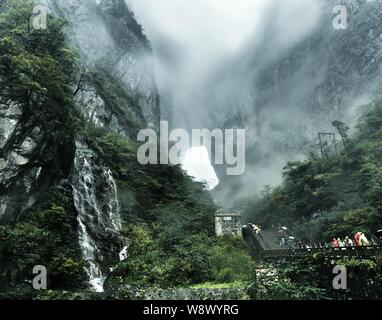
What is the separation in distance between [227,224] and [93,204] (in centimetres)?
947

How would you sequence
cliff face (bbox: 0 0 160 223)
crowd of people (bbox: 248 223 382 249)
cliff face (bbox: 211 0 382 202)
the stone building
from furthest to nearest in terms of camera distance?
cliff face (bbox: 211 0 382 202) → the stone building → cliff face (bbox: 0 0 160 223) → crowd of people (bbox: 248 223 382 249)

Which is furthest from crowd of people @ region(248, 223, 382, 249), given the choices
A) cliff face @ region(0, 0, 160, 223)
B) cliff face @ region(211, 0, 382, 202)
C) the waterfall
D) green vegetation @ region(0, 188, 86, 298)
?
cliff face @ region(211, 0, 382, 202)

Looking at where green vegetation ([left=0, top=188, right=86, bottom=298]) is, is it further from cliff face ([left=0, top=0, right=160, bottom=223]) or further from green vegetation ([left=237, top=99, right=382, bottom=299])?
green vegetation ([left=237, top=99, right=382, bottom=299])

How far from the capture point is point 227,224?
2731 cm

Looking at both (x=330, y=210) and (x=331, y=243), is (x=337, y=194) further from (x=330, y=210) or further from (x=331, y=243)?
(x=331, y=243)

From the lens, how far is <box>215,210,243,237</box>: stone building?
27.0 metres

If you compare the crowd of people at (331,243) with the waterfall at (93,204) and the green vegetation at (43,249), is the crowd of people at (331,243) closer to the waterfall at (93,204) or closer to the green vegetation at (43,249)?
the waterfall at (93,204)

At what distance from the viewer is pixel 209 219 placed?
28156 millimetres

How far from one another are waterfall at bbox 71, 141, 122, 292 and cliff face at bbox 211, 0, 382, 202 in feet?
135

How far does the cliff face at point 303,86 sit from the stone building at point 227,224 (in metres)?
35.7

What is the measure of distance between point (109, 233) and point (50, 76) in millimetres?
10474

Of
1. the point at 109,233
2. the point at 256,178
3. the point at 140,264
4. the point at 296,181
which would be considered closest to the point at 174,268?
the point at 140,264

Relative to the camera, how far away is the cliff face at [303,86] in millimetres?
61000

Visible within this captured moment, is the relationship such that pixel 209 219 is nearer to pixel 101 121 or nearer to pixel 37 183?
pixel 37 183
